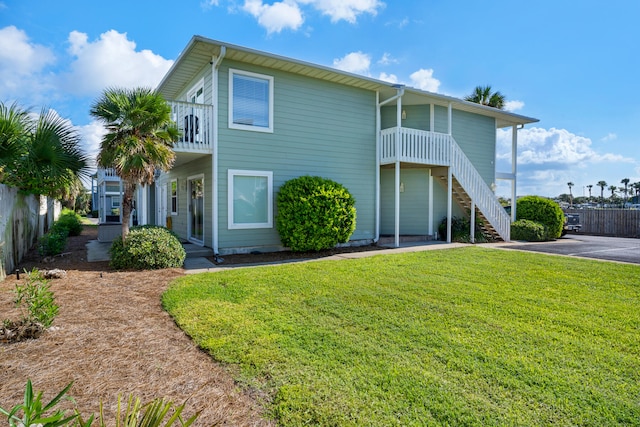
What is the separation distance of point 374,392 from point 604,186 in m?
86.4

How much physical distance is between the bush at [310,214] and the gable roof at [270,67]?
124 inches

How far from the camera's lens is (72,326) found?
4.16 m

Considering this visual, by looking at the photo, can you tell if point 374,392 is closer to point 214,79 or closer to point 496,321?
point 496,321

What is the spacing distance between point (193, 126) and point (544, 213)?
527 inches

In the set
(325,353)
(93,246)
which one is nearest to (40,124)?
(93,246)

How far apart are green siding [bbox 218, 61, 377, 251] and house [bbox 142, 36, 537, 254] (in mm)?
29

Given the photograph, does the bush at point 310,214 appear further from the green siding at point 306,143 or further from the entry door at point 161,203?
the entry door at point 161,203

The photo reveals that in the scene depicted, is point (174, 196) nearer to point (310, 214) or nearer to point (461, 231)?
point (310, 214)

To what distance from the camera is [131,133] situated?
7402 mm

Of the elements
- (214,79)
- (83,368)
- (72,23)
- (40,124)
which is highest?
(72,23)

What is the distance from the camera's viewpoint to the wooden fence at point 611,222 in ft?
55.1

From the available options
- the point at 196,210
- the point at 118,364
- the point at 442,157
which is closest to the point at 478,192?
the point at 442,157

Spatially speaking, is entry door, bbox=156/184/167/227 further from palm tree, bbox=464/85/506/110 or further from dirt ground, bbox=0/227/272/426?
palm tree, bbox=464/85/506/110

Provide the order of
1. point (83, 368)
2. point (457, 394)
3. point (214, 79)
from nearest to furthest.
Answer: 1. point (457, 394)
2. point (83, 368)
3. point (214, 79)
